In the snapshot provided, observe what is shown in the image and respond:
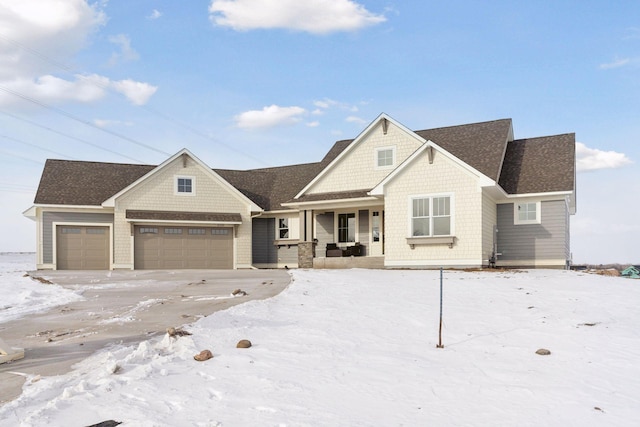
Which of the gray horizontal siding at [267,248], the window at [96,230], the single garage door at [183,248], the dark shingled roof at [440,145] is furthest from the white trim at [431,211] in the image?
the window at [96,230]

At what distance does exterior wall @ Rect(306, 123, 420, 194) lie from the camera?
76.3ft

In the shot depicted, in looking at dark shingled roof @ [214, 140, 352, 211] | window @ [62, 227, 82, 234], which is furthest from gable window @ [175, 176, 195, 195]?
window @ [62, 227, 82, 234]

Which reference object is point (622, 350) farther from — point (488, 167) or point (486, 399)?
point (488, 167)

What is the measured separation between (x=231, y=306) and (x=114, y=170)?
2067cm

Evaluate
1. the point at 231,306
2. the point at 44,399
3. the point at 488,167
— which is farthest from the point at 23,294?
the point at 488,167

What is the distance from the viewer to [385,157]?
23.6 metres

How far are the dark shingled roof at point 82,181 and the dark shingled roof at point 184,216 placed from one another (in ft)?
7.80

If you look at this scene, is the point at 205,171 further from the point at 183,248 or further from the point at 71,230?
the point at 71,230

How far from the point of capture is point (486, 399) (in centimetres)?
569

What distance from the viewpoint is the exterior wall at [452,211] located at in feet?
64.5

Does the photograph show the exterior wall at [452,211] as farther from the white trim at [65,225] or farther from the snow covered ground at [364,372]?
the white trim at [65,225]

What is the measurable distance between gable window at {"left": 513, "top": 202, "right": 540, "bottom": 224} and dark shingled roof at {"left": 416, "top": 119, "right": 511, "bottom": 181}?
2157mm

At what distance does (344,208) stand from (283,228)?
439cm

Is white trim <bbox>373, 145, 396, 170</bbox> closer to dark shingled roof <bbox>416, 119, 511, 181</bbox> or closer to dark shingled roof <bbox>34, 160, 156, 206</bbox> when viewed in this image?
dark shingled roof <bbox>416, 119, 511, 181</bbox>
